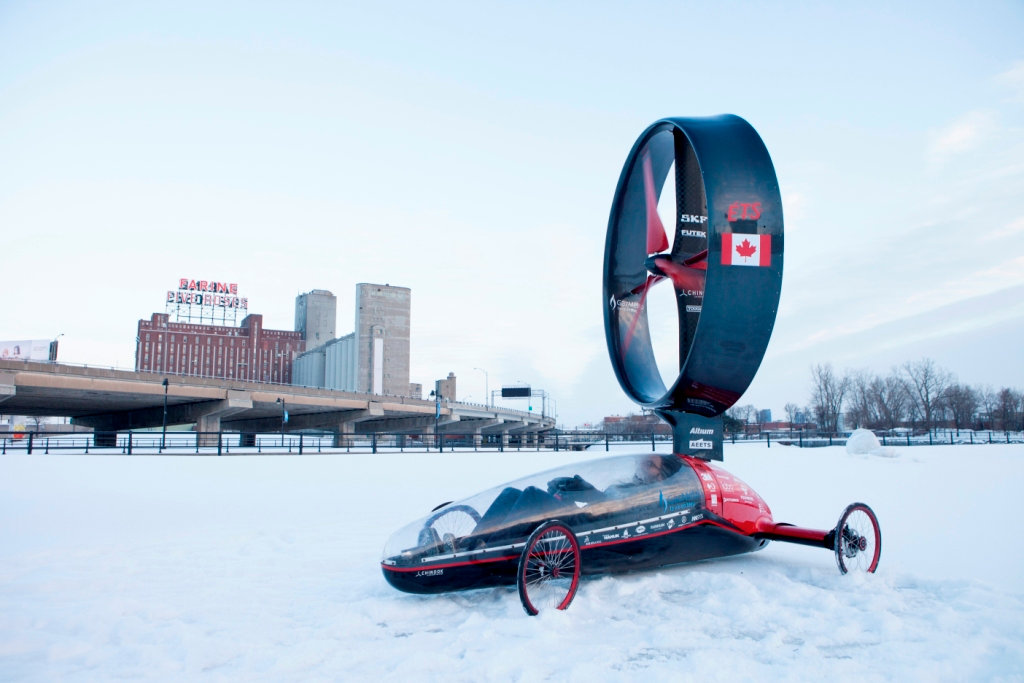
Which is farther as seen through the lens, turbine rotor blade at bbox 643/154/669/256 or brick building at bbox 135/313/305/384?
brick building at bbox 135/313/305/384

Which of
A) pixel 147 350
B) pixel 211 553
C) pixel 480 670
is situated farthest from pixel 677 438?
pixel 147 350

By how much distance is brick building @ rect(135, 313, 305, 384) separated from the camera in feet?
403

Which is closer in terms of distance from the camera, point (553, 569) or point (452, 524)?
point (553, 569)

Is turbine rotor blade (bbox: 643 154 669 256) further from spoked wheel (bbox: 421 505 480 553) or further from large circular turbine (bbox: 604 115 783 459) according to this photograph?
spoked wheel (bbox: 421 505 480 553)

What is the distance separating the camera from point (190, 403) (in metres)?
47.2

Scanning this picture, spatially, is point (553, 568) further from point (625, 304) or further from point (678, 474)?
point (625, 304)

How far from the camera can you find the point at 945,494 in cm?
963

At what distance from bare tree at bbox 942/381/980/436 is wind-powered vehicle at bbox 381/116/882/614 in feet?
270

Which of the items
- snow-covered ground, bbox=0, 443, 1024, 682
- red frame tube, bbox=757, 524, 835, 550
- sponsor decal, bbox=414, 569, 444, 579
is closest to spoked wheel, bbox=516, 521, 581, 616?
snow-covered ground, bbox=0, 443, 1024, 682

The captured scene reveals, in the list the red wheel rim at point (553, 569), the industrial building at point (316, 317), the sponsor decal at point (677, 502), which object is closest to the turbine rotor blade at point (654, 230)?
the sponsor decal at point (677, 502)

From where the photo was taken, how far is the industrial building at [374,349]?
95438 mm

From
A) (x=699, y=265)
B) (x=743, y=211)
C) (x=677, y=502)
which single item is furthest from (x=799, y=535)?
(x=699, y=265)

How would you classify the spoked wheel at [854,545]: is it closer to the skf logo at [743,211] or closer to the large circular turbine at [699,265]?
the large circular turbine at [699,265]

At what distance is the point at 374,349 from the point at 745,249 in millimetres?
92748
